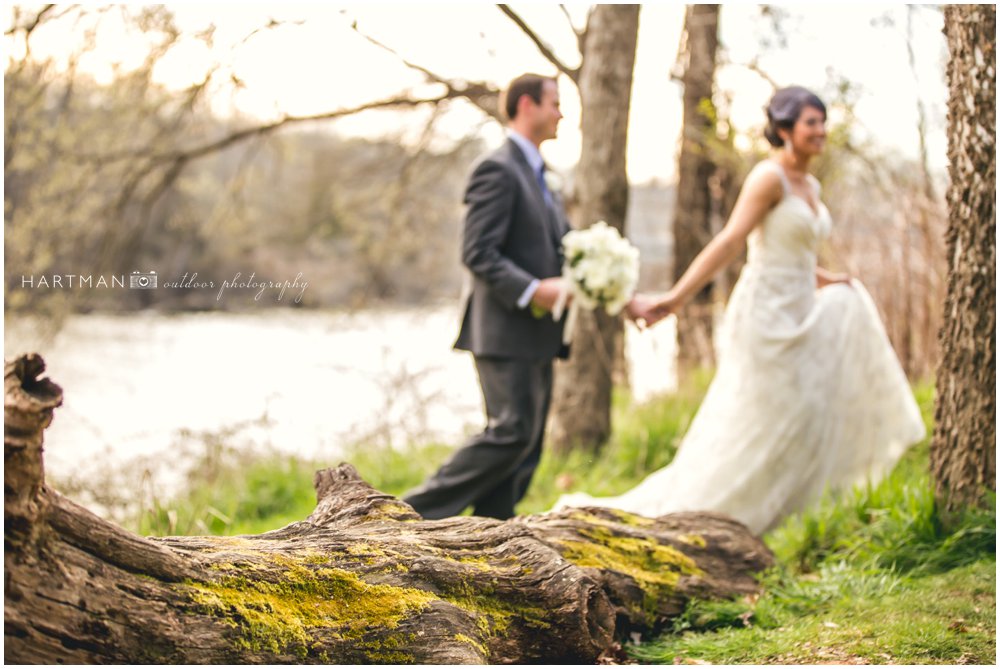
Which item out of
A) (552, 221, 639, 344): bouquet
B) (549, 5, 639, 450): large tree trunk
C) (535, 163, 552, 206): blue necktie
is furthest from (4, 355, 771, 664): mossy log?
(549, 5, 639, 450): large tree trunk

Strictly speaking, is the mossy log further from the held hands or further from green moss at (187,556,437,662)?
the held hands

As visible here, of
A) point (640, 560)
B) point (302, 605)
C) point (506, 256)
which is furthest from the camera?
point (506, 256)

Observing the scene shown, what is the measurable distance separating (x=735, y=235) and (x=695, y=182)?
4433 millimetres

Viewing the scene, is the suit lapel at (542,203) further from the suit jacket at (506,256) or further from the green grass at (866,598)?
the green grass at (866,598)

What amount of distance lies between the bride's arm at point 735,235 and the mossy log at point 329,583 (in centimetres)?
177

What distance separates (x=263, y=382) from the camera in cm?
1483

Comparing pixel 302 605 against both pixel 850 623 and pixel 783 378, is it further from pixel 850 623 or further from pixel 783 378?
pixel 783 378

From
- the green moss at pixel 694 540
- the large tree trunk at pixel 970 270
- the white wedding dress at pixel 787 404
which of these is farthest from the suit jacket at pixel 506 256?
the large tree trunk at pixel 970 270

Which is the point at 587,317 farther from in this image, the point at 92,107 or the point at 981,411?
the point at 92,107

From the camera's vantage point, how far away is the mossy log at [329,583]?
6.91 feet

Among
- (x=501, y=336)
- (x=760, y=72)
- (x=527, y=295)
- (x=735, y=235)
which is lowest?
(x=501, y=336)

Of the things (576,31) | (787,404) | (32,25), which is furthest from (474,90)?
(787,404)

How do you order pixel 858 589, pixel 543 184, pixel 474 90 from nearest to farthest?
pixel 858 589 → pixel 543 184 → pixel 474 90

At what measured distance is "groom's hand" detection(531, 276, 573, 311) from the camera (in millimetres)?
4777
